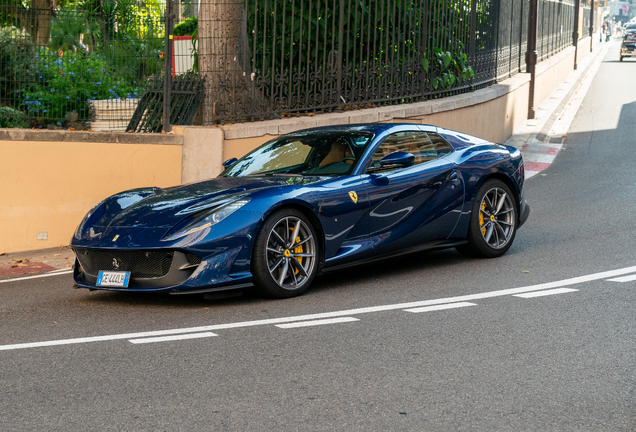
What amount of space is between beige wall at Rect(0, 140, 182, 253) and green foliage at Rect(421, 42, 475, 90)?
6.26 meters

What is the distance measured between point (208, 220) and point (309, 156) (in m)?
1.54

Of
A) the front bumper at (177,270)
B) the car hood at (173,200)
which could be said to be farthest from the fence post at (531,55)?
the front bumper at (177,270)

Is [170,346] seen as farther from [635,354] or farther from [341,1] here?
[341,1]

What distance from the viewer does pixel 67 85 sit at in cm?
999

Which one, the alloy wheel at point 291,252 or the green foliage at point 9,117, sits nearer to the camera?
the alloy wheel at point 291,252

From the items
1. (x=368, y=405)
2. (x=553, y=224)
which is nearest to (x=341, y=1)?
(x=553, y=224)

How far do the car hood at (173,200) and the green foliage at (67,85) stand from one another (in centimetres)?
349

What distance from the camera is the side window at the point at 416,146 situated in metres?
7.20

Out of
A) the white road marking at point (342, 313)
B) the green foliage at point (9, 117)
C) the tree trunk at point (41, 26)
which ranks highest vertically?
the tree trunk at point (41, 26)

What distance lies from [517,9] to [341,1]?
1055 cm

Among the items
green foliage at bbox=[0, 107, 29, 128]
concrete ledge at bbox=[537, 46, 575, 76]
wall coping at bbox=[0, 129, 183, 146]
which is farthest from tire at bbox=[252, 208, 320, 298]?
concrete ledge at bbox=[537, 46, 575, 76]

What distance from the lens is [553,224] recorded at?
9.62 metres

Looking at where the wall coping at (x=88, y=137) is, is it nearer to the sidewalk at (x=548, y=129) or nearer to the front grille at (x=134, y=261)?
the front grille at (x=134, y=261)

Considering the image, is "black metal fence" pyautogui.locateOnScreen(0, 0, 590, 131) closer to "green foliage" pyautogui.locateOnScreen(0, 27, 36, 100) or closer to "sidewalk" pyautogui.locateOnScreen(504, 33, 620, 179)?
"green foliage" pyautogui.locateOnScreen(0, 27, 36, 100)
